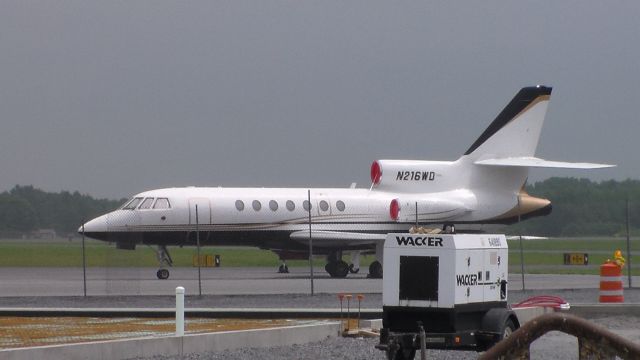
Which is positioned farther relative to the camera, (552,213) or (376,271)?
(552,213)

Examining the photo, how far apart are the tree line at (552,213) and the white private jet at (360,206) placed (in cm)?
1750

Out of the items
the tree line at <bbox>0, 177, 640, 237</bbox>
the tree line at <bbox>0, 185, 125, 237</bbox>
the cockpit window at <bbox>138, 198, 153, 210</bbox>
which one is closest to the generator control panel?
the cockpit window at <bbox>138, 198, 153, 210</bbox>

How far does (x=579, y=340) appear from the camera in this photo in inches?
198

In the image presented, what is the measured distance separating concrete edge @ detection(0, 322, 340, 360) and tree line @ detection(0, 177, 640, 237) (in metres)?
42.7

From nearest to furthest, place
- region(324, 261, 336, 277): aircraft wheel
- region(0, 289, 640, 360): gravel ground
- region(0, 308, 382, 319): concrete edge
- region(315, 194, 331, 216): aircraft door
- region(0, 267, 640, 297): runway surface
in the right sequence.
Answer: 1. region(0, 289, 640, 360): gravel ground
2. region(0, 308, 382, 319): concrete edge
3. region(0, 267, 640, 297): runway surface
4. region(324, 261, 336, 277): aircraft wheel
5. region(315, 194, 331, 216): aircraft door

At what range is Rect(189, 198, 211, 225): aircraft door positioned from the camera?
119 ft

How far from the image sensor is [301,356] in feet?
45.9

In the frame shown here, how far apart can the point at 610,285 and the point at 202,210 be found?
1644cm

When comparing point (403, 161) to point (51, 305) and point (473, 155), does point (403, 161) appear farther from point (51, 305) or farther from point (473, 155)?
point (51, 305)

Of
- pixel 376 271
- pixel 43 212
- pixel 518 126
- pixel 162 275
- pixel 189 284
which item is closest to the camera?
pixel 189 284

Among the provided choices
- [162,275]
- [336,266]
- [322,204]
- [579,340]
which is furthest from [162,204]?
[579,340]

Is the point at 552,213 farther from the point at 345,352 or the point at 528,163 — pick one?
the point at 345,352

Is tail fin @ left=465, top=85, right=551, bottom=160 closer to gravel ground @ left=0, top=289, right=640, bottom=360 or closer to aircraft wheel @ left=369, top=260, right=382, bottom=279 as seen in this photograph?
aircraft wheel @ left=369, top=260, right=382, bottom=279

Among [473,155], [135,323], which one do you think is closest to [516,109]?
[473,155]
